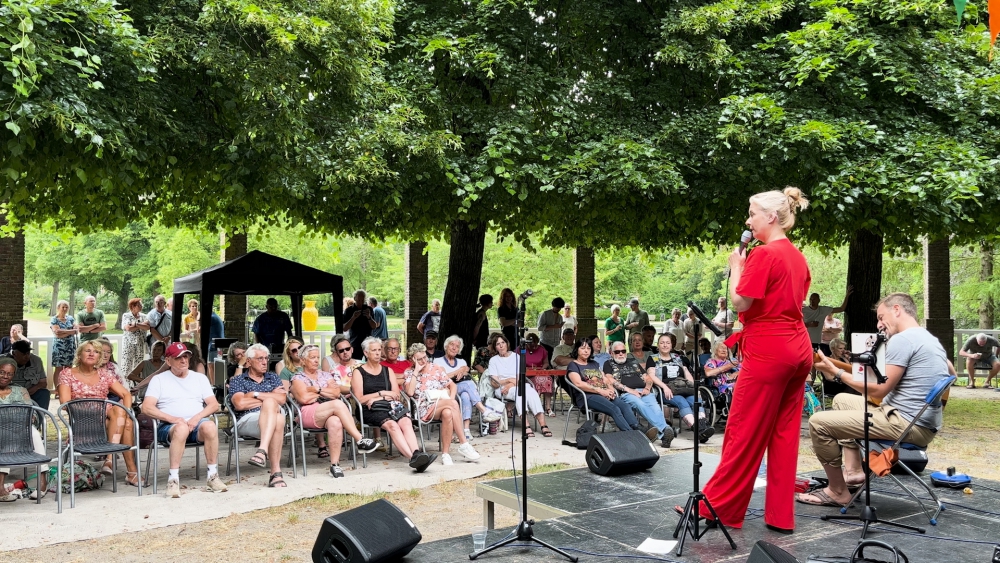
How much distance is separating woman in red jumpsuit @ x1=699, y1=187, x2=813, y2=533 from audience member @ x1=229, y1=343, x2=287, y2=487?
4.43 metres

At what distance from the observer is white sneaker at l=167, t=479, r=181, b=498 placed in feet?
22.5

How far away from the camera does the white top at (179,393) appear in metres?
7.29

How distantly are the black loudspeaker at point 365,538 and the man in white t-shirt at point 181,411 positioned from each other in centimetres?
320

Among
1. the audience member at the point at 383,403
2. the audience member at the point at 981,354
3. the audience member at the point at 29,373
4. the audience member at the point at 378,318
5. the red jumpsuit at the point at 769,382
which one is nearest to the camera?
the red jumpsuit at the point at 769,382

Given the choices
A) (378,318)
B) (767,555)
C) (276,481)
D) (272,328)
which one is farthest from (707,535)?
(378,318)

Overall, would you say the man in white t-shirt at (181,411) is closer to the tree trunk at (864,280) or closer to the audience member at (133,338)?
the audience member at (133,338)

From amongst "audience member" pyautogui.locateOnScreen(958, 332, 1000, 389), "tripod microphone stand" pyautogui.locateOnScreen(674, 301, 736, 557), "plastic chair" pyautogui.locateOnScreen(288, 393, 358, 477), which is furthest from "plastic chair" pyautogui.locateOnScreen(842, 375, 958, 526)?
"audience member" pyautogui.locateOnScreen(958, 332, 1000, 389)

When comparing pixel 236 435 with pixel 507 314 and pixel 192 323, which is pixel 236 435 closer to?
pixel 507 314

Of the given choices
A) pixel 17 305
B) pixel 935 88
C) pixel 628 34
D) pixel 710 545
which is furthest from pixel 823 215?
pixel 17 305

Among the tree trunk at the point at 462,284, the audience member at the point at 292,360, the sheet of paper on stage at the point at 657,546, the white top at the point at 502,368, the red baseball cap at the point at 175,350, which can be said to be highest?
the tree trunk at the point at 462,284

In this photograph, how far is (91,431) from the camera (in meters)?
7.00

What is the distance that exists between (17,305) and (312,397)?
822cm

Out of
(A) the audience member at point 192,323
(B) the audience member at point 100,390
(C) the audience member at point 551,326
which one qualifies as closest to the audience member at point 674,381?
(C) the audience member at point 551,326

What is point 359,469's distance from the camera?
811cm
